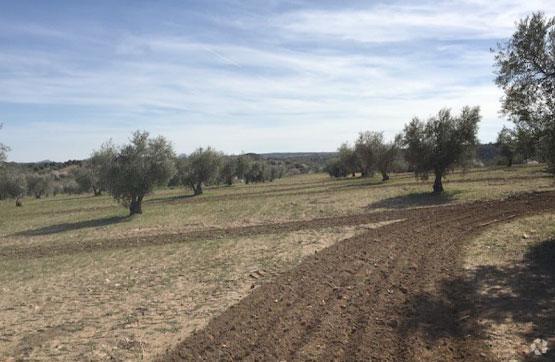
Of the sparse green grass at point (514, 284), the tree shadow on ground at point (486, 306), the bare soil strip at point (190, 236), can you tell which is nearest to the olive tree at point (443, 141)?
the bare soil strip at point (190, 236)

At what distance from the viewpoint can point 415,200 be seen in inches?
1325

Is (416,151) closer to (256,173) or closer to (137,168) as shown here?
(137,168)

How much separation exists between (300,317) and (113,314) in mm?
5071

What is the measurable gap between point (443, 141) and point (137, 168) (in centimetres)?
2599

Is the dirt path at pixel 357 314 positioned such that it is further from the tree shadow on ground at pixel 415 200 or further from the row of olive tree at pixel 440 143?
the row of olive tree at pixel 440 143

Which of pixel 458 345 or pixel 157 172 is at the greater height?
pixel 157 172

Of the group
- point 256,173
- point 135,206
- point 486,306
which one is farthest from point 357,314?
point 256,173

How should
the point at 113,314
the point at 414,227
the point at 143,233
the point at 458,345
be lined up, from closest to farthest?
the point at 458,345 < the point at 113,314 < the point at 414,227 < the point at 143,233

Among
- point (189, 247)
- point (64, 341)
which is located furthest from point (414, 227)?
point (64, 341)

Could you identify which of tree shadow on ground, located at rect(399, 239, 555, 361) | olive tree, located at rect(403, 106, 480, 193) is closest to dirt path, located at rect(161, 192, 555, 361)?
tree shadow on ground, located at rect(399, 239, 555, 361)

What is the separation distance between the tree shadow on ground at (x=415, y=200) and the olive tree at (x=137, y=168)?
19.1 metres

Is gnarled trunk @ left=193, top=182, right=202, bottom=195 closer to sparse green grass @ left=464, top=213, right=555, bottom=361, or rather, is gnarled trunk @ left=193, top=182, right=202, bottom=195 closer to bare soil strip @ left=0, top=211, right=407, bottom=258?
bare soil strip @ left=0, top=211, right=407, bottom=258

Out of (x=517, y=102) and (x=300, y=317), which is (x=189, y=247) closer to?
(x=300, y=317)

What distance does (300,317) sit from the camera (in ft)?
32.6
